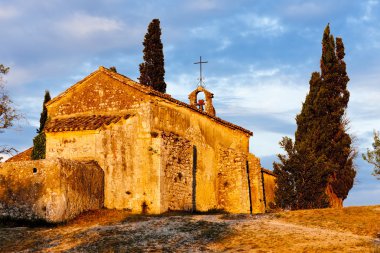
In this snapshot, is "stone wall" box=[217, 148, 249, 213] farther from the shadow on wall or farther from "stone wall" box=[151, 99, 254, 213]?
the shadow on wall

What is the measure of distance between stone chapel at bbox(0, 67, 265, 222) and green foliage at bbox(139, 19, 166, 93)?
8739 millimetres

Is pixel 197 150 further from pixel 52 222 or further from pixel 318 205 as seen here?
pixel 52 222

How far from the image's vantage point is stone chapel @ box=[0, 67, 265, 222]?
21047 mm

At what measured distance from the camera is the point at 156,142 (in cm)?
2492

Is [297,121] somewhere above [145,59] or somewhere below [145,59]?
below

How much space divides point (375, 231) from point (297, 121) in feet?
65.3

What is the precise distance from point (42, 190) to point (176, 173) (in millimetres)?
7059

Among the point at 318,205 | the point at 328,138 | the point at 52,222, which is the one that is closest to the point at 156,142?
the point at 52,222

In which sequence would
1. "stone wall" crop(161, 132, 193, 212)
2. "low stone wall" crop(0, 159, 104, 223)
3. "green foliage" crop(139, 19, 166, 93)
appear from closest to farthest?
"low stone wall" crop(0, 159, 104, 223) → "stone wall" crop(161, 132, 193, 212) → "green foliage" crop(139, 19, 166, 93)

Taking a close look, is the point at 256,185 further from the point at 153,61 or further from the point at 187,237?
the point at 187,237

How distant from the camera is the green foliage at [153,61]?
124 ft

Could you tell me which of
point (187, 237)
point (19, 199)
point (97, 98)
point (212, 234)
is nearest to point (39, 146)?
point (97, 98)

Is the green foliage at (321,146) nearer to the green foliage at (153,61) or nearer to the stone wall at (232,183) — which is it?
the stone wall at (232,183)

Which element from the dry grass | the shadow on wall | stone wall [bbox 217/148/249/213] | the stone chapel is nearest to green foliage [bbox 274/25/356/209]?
stone wall [bbox 217/148/249/213]
